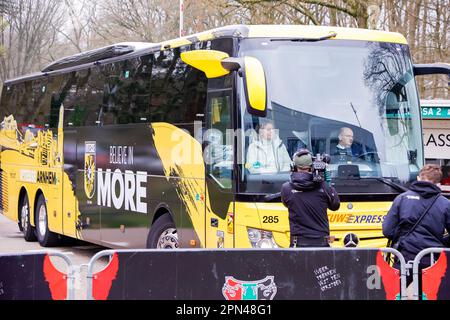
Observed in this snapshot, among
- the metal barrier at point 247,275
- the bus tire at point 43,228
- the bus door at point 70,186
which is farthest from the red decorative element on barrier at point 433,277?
the bus tire at point 43,228

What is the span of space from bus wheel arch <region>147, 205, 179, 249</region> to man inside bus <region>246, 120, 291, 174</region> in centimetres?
232

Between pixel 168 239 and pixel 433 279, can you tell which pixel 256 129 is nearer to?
pixel 168 239

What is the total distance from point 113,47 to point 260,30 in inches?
192

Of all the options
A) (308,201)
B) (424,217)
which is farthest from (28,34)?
(424,217)

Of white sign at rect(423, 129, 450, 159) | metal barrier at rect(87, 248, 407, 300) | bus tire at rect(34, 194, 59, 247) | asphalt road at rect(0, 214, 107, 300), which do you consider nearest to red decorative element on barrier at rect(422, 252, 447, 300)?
metal barrier at rect(87, 248, 407, 300)

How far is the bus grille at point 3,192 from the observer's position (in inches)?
829

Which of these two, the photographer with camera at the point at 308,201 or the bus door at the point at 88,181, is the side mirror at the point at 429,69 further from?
the bus door at the point at 88,181

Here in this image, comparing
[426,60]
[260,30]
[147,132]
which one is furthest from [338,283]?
[426,60]

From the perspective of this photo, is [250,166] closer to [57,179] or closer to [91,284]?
[91,284]

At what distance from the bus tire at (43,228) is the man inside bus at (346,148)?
28.8 feet

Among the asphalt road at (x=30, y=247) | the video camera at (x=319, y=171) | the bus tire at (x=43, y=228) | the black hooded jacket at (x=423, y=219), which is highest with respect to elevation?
the video camera at (x=319, y=171)

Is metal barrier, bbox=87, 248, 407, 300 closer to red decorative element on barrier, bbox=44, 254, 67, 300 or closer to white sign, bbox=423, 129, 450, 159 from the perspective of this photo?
red decorative element on barrier, bbox=44, 254, 67, 300

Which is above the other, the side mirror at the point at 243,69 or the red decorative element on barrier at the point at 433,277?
the side mirror at the point at 243,69

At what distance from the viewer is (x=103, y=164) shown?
49.5ft
